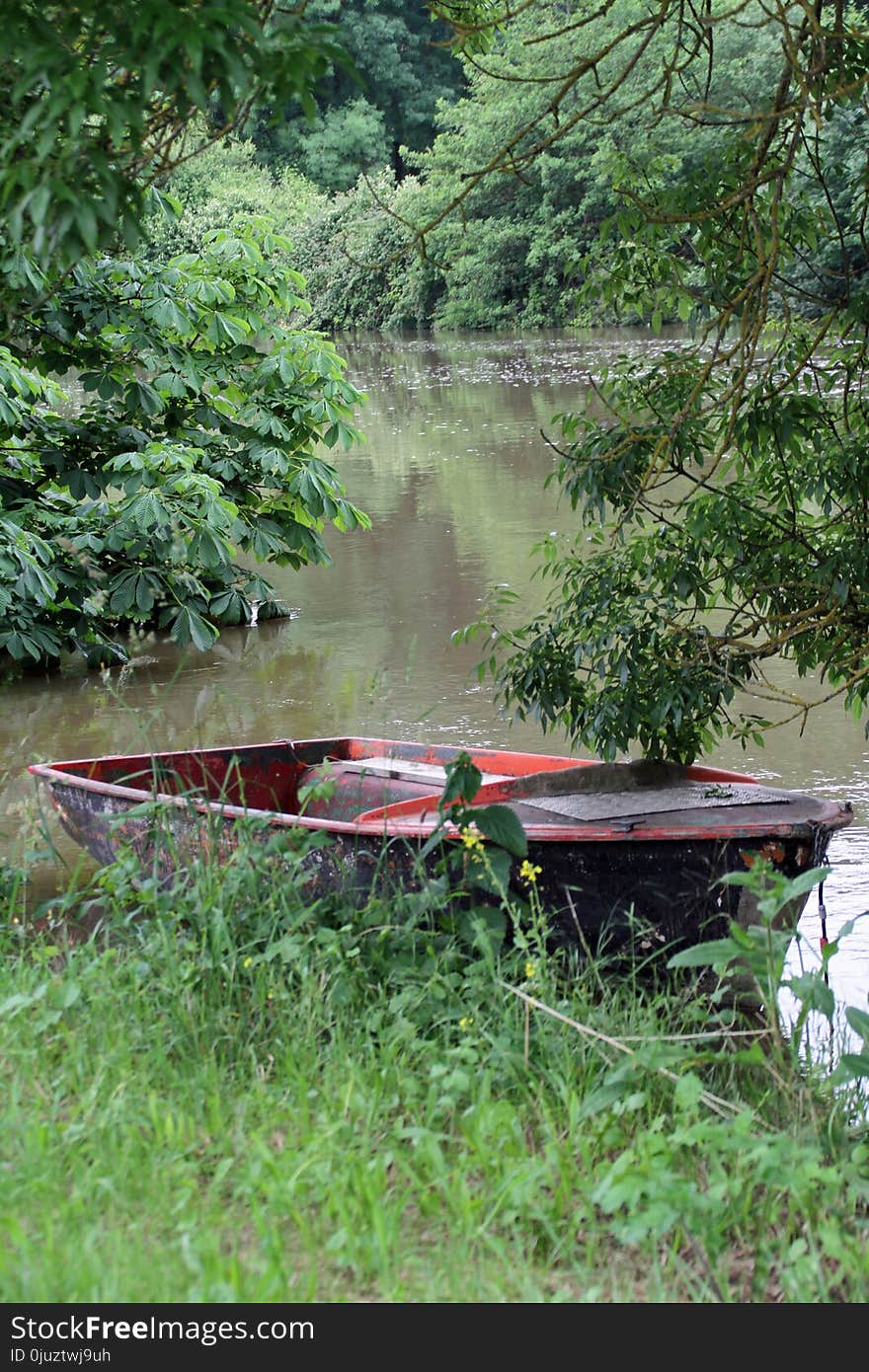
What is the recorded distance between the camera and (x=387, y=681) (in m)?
9.03

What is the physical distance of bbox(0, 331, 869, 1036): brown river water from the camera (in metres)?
6.66

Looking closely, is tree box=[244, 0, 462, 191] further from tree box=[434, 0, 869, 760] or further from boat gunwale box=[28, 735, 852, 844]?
boat gunwale box=[28, 735, 852, 844]

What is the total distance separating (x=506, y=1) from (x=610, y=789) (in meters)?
2.65

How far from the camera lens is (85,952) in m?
3.99

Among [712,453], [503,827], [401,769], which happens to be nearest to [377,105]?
[401,769]

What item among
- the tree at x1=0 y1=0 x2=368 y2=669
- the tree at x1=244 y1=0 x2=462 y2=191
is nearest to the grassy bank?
the tree at x1=0 y1=0 x2=368 y2=669

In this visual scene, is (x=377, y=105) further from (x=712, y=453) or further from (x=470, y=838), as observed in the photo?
(x=470, y=838)

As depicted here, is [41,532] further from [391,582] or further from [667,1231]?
[667,1231]

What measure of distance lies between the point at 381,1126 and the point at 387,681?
6010 millimetres

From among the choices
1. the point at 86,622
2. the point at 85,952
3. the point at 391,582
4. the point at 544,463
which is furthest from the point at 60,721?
the point at 544,463

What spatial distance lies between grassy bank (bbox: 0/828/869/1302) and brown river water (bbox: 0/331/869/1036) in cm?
93

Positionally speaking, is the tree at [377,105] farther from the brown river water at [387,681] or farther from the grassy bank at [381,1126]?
the grassy bank at [381,1126]

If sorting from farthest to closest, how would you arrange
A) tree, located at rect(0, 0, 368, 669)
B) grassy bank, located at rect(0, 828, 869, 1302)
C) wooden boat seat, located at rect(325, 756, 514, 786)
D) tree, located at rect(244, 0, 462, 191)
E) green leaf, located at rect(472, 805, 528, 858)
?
tree, located at rect(244, 0, 462, 191) < tree, located at rect(0, 0, 368, 669) < wooden boat seat, located at rect(325, 756, 514, 786) < green leaf, located at rect(472, 805, 528, 858) < grassy bank, located at rect(0, 828, 869, 1302)

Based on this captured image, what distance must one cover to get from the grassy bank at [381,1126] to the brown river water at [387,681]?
93cm
